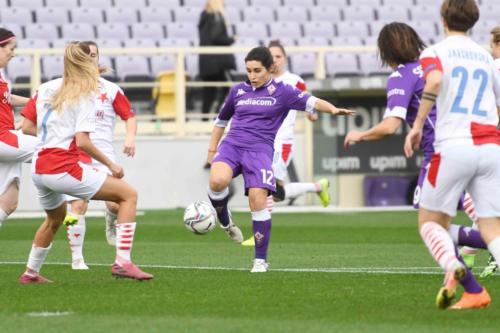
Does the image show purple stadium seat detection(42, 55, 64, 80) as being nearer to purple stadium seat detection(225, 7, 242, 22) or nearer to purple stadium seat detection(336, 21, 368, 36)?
purple stadium seat detection(225, 7, 242, 22)

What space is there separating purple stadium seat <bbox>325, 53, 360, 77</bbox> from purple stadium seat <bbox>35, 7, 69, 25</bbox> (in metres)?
5.06

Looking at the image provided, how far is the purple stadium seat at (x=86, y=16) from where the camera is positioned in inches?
987

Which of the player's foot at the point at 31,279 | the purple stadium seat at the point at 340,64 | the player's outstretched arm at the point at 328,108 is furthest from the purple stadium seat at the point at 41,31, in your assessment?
the player's foot at the point at 31,279

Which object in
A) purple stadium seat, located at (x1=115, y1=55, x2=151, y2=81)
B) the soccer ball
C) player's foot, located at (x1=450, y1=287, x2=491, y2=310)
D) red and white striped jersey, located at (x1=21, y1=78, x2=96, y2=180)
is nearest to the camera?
player's foot, located at (x1=450, y1=287, x2=491, y2=310)

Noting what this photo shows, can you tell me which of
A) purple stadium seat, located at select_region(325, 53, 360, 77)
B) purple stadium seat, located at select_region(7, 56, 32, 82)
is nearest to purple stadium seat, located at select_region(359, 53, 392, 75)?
purple stadium seat, located at select_region(325, 53, 360, 77)

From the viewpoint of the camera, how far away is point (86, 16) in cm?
2517

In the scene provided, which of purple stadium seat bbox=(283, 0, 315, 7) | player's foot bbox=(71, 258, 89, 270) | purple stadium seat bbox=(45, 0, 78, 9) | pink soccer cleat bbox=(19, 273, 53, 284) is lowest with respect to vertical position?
purple stadium seat bbox=(283, 0, 315, 7)

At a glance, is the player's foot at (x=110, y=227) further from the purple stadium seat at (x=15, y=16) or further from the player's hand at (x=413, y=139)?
the purple stadium seat at (x=15, y=16)

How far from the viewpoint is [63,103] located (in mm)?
10070

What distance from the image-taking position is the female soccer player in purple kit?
1151 centimetres

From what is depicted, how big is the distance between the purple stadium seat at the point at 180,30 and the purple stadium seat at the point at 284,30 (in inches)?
62.2

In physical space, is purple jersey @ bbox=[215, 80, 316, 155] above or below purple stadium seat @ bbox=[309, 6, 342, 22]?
above

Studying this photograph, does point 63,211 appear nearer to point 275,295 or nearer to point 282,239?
point 275,295

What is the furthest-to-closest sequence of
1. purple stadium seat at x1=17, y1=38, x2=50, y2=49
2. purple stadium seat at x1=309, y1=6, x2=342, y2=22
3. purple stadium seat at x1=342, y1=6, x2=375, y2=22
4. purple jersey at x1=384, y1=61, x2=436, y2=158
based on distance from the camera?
purple stadium seat at x1=342, y1=6, x2=375, y2=22
purple stadium seat at x1=309, y1=6, x2=342, y2=22
purple stadium seat at x1=17, y1=38, x2=50, y2=49
purple jersey at x1=384, y1=61, x2=436, y2=158
